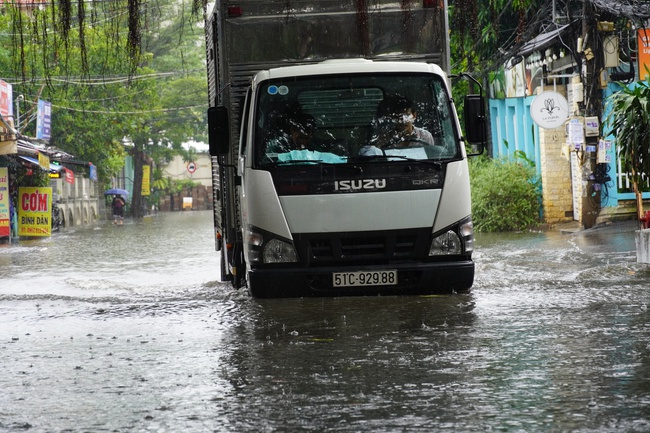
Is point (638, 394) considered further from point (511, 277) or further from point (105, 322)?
point (511, 277)

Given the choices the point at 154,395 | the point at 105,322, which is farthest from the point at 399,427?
the point at 105,322

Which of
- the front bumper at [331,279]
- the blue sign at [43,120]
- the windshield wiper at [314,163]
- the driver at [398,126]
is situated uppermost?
the blue sign at [43,120]

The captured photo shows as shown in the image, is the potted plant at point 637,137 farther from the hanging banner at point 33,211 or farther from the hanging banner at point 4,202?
the hanging banner at point 33,211

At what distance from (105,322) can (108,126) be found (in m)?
45.6

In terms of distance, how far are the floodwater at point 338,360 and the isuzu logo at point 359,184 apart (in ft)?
3.77

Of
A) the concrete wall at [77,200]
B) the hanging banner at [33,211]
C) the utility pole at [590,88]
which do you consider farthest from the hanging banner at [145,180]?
the utility pole at [590,88]

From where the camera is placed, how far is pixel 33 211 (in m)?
37.2

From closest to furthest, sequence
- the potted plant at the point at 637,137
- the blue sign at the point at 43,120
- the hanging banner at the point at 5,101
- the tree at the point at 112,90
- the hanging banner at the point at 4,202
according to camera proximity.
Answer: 1. the tree at the point at 112,90
2. the potted plant at the point at 637,137
3. the hanging banner at the point at 4,202
4. the hanging banner at the point at 5,101
5. the blue sign at the point at 43,120

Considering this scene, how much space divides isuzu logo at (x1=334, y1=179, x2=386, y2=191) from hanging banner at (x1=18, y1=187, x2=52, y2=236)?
2836 cm

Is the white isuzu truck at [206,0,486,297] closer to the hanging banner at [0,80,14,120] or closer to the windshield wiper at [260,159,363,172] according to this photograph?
the windshield wiper at [260,159,363,172]

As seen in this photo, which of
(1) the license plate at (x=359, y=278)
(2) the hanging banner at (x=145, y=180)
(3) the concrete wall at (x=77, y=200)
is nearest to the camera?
(1) the license plate at (x=359, y=278)

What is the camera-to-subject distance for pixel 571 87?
1014 inches

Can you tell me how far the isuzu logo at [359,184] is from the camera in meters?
10.2

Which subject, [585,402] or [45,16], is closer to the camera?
[45,16]
